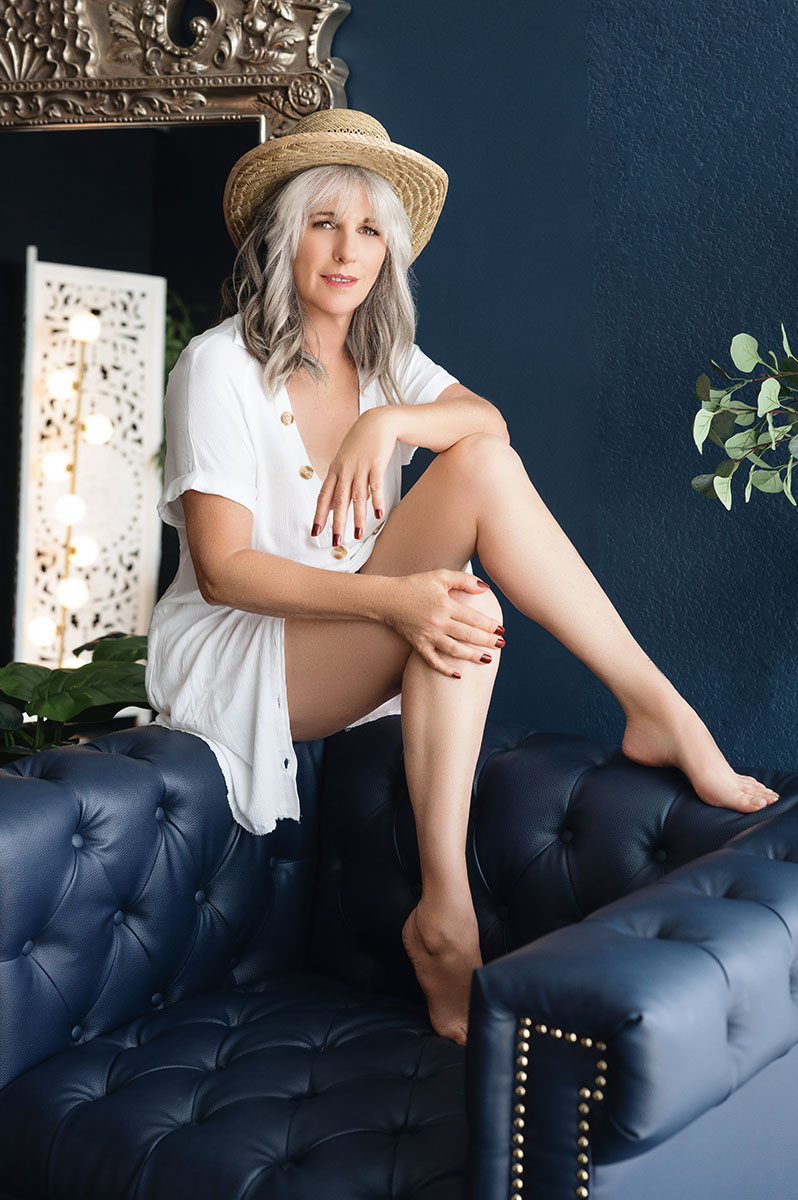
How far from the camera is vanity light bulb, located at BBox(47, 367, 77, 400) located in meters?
2.87

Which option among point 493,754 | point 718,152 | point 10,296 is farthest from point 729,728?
point 10,296

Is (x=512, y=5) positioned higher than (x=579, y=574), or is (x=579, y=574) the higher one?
(x=512, y=5)

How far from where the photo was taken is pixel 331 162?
2080mm

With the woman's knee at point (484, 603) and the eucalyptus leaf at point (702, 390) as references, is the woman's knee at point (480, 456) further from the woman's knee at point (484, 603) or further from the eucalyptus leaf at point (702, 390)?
the eucalyptus leaf at point (702, 390)

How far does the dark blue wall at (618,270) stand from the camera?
218 centimetres

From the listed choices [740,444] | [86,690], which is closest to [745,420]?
[740,444]

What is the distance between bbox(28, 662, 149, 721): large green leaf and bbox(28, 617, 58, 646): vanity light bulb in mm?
407

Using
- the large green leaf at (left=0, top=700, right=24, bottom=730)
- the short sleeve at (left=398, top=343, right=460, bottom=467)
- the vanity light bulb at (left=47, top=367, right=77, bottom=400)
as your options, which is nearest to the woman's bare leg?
the short sleeve at (left=398, top=343, right=460, bottom=467)

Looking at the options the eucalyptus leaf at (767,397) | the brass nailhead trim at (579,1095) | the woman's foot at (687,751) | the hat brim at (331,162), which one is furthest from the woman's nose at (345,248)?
the brass nailhead trim at (579,1095)

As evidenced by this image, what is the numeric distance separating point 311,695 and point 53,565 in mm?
1243

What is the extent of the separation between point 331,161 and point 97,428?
105 centimetres

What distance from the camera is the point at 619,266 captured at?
7.55 feet

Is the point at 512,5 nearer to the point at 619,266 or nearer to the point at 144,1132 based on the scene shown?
the point at 619,266

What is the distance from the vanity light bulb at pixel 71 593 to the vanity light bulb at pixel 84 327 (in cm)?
59
